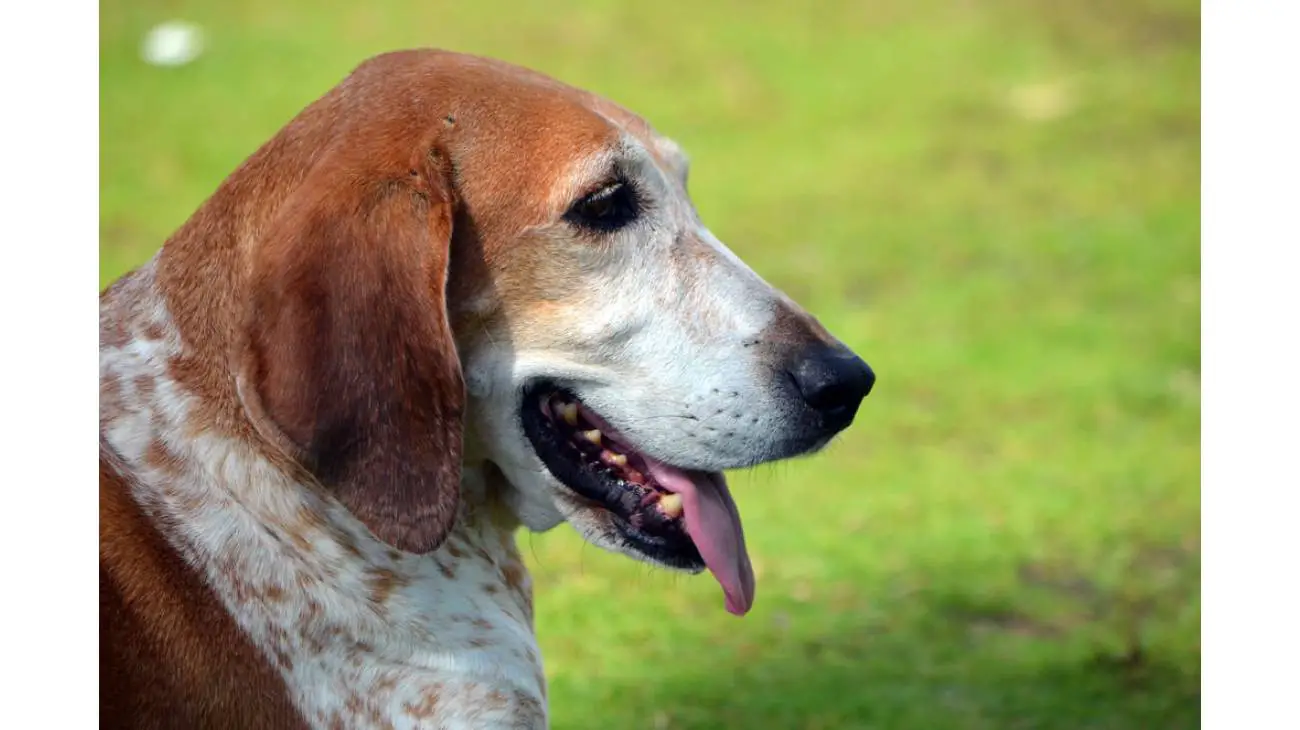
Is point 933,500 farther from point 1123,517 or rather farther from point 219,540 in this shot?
point 219,540

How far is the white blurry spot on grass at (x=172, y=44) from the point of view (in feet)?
33.1

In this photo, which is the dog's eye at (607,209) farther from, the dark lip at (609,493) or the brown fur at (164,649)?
the brown fur at (164,649)

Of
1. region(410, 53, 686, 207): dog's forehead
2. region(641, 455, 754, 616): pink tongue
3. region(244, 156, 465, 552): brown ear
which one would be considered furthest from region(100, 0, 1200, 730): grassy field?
region(244, 156, 465, 552): brown ear

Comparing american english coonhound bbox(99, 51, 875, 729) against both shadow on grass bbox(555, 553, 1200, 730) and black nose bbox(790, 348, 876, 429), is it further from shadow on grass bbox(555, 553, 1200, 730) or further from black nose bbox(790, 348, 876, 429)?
shadow on grass bbox(555, 553, 1200, 730)

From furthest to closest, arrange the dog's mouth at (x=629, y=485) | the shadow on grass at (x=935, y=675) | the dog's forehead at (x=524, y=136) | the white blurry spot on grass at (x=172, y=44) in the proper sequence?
the white blurry spot on grass at (x=172, y=44), the shadow on grass at (x=935, y=675), the dog's mouth at (x=629, y=485), the dog's forehead at (x=524, y=136)

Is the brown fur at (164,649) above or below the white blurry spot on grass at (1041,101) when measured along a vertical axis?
above

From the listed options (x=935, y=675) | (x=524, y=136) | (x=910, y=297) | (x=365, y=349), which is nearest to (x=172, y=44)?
(x=910, y=297)

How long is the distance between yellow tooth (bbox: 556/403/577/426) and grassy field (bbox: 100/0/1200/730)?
42.1 inches

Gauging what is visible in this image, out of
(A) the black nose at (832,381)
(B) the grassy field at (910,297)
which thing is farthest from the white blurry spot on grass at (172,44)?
(A) the black nose at (832,381)

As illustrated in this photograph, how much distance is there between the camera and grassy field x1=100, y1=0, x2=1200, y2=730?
16.5 feet

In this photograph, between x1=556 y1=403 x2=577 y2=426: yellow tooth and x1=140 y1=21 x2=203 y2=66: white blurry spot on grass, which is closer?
x1=556 y1=403 x2=577 y2=426: yellow tooth

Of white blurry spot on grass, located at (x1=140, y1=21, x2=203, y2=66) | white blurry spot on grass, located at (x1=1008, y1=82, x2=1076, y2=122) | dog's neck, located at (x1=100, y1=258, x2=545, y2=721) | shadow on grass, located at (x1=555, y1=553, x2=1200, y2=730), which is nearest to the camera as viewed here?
dog's neck, located at (x1=100, y1=258, x2=545, y2=721)

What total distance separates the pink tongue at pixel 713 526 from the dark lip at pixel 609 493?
Answer: 30 millimetres
